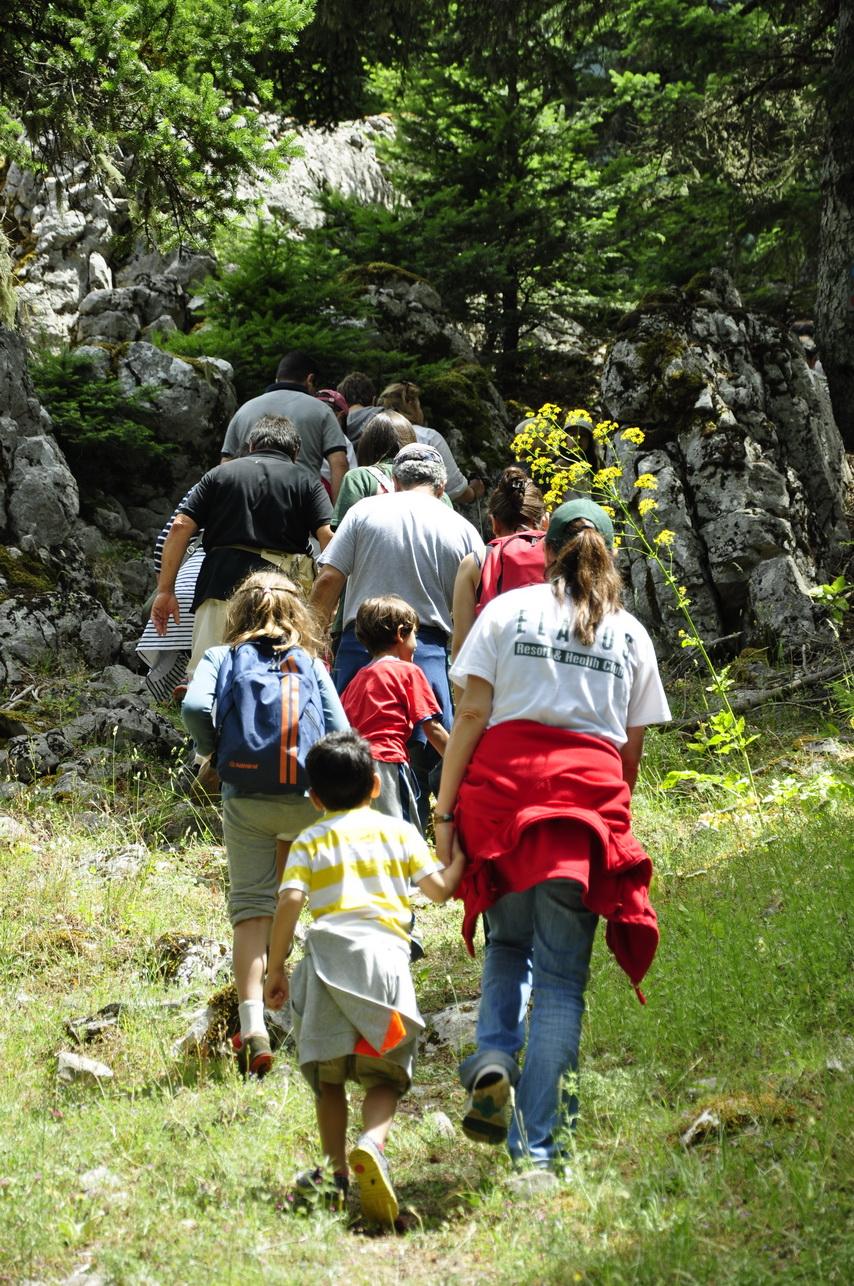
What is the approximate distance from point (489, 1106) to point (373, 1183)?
13.9 inches

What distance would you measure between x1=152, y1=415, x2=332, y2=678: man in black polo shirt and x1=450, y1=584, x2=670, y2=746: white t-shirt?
2860mm

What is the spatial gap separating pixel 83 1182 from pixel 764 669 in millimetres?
6880

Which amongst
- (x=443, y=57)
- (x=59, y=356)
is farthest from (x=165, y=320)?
(x=443, y=57)

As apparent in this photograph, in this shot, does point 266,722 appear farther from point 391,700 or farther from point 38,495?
point 38,495

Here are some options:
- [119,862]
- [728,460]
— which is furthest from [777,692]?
[119,862]

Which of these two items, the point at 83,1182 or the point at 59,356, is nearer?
the point at 83,1182

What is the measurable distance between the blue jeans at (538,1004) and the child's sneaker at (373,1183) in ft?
1.02

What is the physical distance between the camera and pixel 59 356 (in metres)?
11.9

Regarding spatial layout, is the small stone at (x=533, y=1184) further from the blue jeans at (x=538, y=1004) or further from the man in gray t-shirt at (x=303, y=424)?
the man in gray t-shirt at (x=303, y=424)

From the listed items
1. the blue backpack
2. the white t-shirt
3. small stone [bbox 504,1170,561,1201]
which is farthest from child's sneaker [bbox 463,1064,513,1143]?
the blue backpack

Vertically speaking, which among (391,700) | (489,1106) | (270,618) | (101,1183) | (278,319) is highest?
(278,319)

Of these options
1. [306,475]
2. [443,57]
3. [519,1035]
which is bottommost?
[519,1035]

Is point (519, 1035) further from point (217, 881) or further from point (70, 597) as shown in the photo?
point (70, 597)

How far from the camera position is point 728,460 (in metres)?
10.2
